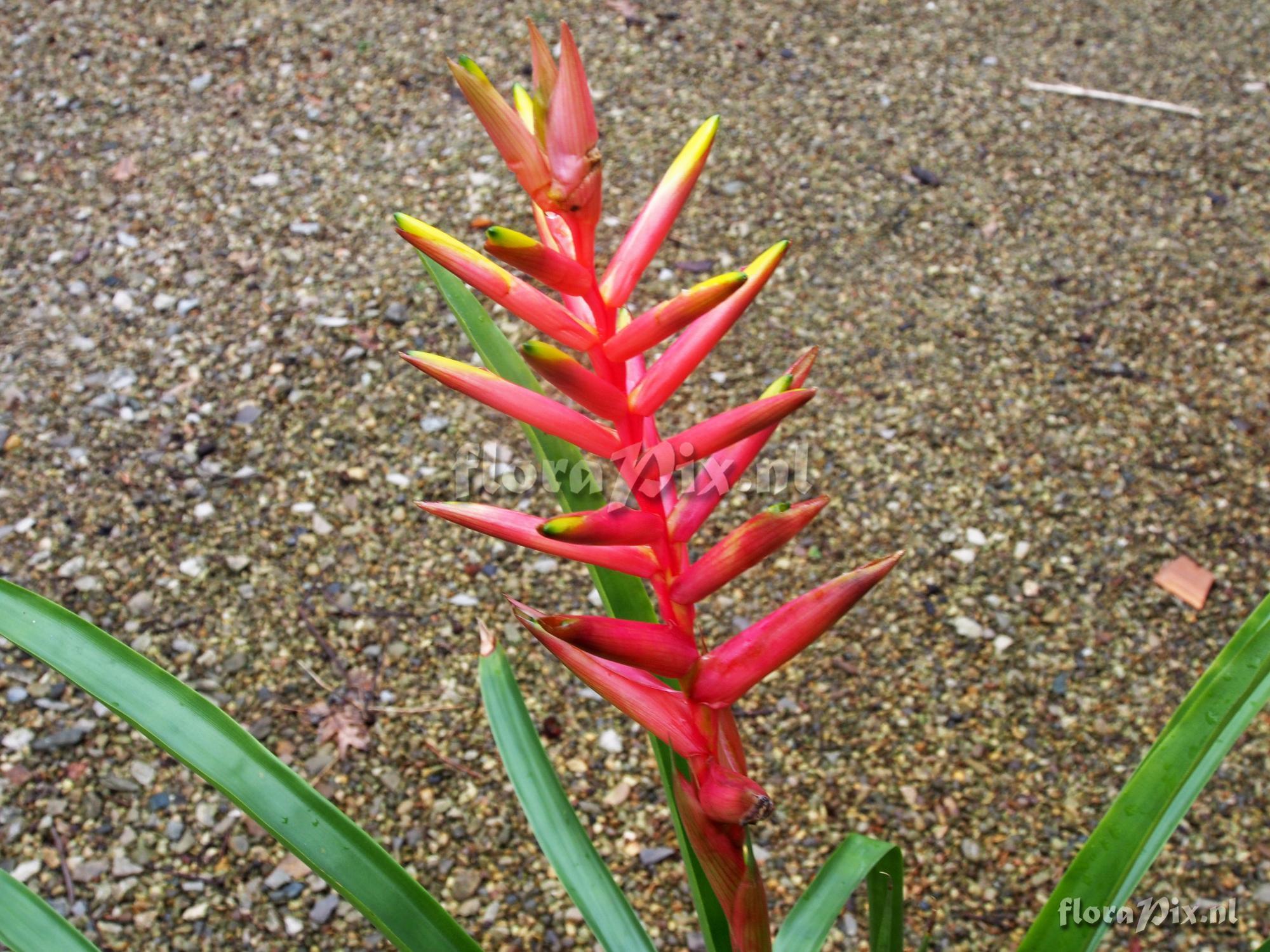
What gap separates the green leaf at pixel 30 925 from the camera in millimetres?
1054

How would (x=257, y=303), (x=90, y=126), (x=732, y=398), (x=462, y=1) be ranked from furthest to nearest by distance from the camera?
1. (x=462, y=1)
2. (x=90, y=126)
3. (x=257, y=303)
4. (x=732, y=398)

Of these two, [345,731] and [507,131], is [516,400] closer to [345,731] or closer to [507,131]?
[507,131]

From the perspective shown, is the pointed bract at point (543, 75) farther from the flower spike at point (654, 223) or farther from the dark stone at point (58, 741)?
the dark stone at point (58, 741)

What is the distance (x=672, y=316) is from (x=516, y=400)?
0.14 metres

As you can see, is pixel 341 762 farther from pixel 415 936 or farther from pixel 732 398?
pixel 732 398

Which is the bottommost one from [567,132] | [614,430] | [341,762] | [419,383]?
→ [341,762]

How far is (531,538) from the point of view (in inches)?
34.2

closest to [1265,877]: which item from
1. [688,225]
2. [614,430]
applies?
[614,430]

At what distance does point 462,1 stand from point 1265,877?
10.2 feet

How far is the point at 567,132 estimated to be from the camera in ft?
2.54

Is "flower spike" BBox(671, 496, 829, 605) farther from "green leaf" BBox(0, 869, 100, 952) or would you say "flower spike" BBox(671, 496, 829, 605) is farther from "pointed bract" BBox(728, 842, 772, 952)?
"green leaf" BBox(0, 869, 100, 952)

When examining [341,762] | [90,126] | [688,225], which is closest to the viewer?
[341,762]

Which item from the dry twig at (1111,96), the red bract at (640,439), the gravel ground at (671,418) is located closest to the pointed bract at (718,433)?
the red bract at (640,439)

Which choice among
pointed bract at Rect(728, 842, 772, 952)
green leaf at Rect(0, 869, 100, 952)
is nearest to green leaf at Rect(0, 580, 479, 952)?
green leaf at Rect(0, 869, 100, 952)
